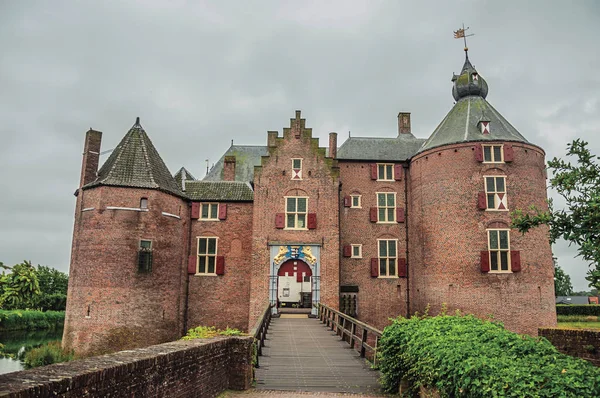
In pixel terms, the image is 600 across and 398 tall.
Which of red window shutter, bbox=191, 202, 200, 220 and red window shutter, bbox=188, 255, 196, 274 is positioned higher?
red window shutter, bbox=191, 202, 200, 220

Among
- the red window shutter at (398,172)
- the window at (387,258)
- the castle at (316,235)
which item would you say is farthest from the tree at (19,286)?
the red window shutter at (398,172)

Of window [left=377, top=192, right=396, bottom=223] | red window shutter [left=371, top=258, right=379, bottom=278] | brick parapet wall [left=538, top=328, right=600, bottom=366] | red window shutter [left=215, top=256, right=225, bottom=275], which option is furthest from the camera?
window [left=377, top=192, right=396, bottom=223]

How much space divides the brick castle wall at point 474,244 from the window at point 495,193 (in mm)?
224

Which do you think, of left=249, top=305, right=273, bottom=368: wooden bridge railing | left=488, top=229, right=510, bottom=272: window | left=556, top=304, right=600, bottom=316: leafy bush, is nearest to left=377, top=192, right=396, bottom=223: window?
left=488, top=229, right=510, bottom=272: window

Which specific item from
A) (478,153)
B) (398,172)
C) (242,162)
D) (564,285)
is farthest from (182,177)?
(564,285)

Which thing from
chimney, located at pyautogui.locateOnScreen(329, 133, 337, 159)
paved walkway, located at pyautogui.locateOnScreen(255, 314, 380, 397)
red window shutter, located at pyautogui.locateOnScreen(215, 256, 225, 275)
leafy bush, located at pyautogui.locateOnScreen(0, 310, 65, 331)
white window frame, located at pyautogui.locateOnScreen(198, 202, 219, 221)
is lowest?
leafy bush, located at pyautogui.locateOnScreen(0, 310, 65, 331)

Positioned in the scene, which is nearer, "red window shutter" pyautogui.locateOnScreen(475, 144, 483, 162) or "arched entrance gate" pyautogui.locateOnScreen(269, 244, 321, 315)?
"red window shutter" pyautogui.locateOnScreen(475, 144, 483, 162)

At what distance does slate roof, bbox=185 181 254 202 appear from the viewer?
2473 cm

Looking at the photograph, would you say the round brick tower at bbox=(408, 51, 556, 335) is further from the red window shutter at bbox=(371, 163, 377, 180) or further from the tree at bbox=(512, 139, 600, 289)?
the tree at bbox=(512, 139, 600, 289)

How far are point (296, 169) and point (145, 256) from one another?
329 inches

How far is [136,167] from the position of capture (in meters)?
22.5

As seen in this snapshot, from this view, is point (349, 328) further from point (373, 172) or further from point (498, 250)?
point (373, 172)

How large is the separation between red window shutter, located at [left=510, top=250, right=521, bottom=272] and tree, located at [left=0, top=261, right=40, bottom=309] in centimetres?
2075

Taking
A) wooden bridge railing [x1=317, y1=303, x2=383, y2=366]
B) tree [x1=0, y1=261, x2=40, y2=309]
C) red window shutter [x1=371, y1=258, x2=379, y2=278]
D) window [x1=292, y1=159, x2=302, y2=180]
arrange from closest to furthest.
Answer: tree [x1=0, y1=261, x2=40, y2=309] < wooden bridge railing [x1=317, y1=303, x2=383, y2=366] < window [x1=292, y1=159, x2=302, y2=180] < red window shutter [x1=371, y1=258, x2=379, y2=278]
